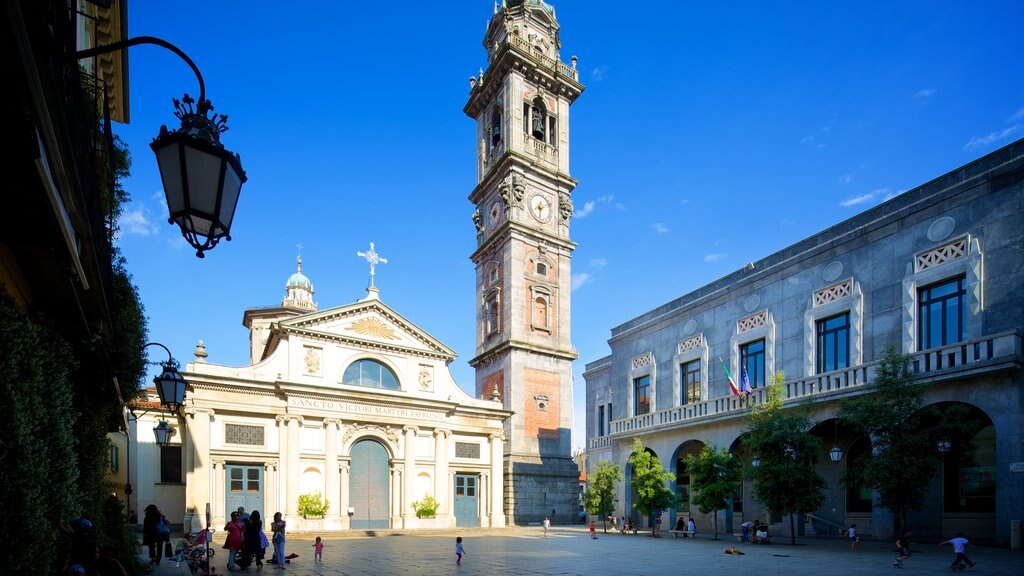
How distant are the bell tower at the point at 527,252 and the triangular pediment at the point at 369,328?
685 centimetres

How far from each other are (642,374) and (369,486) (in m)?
17.3

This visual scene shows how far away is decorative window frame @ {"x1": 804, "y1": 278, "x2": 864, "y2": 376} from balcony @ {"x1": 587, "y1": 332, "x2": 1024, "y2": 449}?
1.01m

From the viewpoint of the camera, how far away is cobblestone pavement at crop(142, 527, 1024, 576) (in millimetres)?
15641

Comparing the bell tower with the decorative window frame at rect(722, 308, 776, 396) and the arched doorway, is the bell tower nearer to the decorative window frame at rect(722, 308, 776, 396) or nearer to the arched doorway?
the arched doorway

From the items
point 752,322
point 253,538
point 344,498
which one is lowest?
point 344,498

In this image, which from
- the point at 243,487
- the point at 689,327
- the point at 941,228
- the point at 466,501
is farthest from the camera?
the point at 466,501

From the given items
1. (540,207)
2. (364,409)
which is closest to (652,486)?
(364,409)

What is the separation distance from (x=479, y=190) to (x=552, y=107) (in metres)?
9.03

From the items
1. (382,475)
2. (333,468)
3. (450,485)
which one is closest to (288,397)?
(333,468)

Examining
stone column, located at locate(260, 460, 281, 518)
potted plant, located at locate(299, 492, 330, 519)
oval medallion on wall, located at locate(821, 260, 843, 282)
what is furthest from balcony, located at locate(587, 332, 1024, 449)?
stone column, located at locate(260, 460, 281, 518)

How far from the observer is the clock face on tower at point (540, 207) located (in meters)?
46.3

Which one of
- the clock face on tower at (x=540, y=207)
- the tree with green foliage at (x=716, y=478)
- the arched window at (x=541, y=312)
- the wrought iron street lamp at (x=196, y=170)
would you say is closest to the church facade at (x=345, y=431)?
the arched window at (x=541, y=312)

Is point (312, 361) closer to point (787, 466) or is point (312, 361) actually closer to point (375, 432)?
point (375, 432)

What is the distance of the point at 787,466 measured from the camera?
21719 mm
